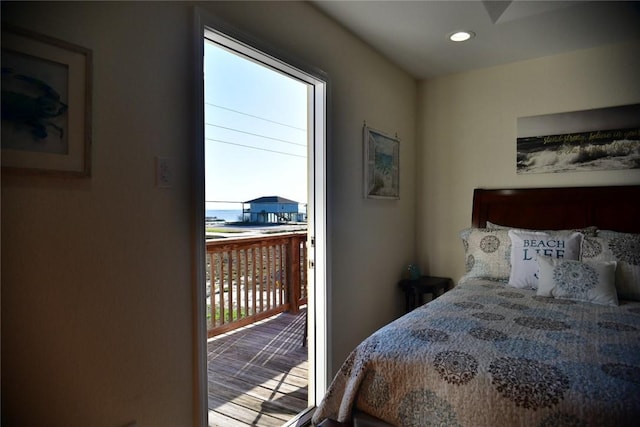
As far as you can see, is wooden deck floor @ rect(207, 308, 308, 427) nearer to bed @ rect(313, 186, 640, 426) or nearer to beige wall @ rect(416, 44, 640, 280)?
bed @ rect(313, 186, 640, 426)

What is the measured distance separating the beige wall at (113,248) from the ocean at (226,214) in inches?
57.9

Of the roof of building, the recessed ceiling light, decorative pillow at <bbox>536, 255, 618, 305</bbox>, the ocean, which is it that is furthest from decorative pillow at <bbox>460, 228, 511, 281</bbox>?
the ocean

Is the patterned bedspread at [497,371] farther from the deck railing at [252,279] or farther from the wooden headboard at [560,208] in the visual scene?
the deck railing at [252,279]

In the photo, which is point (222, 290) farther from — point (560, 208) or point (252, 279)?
point (560, 208)

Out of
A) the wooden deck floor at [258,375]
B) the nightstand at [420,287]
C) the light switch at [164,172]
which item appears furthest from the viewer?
the nightstand at [420,287]

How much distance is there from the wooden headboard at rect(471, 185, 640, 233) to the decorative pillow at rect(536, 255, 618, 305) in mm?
763

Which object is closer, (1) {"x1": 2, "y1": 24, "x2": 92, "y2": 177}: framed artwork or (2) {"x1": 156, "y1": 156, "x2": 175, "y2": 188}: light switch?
(1) {"x1": 2, "y1": 24, "x2": 92, "y2": 177}: framed artwork

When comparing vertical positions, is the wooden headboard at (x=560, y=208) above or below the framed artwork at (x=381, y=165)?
below

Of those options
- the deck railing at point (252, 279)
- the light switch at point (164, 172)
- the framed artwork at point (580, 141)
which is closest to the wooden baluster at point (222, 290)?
the deck railing at point (252, 279)

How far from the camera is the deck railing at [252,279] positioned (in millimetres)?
3500

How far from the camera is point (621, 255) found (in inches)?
89.4

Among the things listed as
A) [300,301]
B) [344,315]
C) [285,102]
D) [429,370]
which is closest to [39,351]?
[429,370]

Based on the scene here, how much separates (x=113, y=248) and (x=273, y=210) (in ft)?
8.36

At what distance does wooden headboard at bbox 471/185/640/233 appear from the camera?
8.96ft
